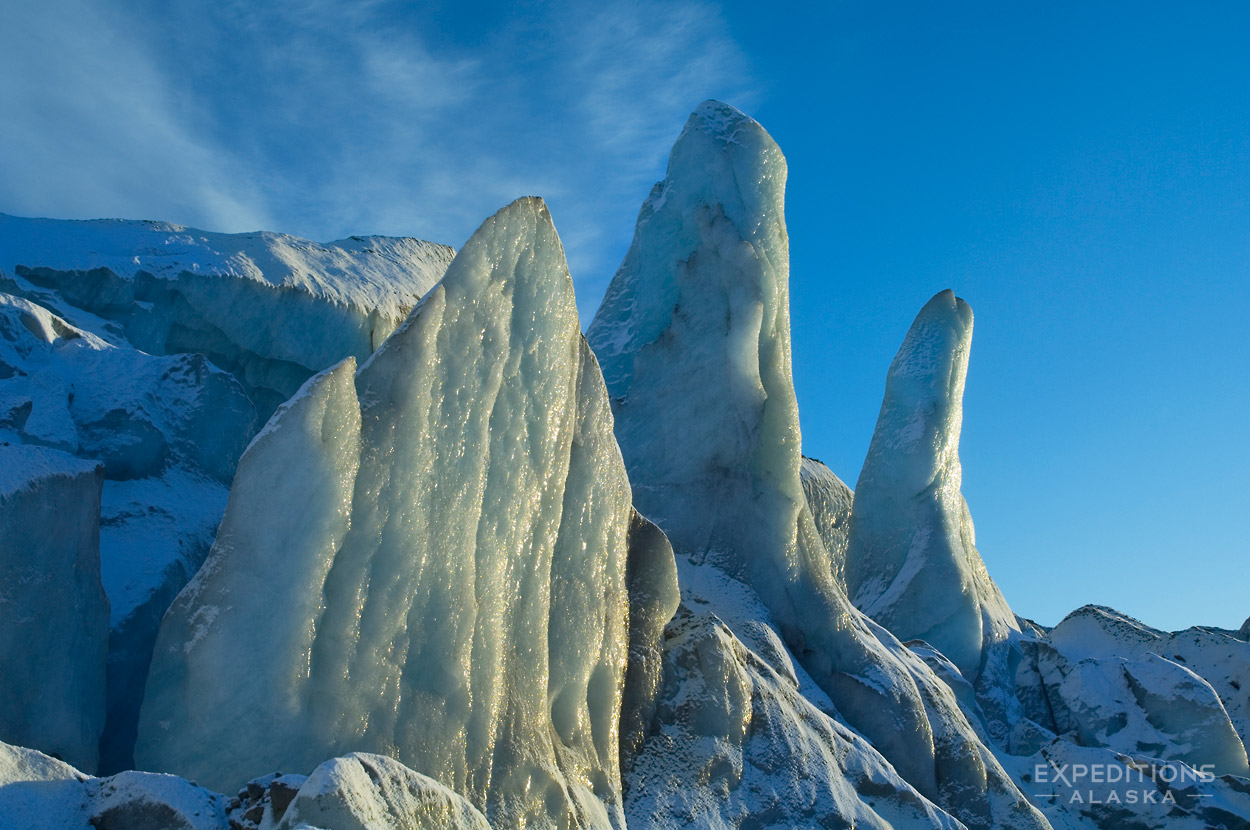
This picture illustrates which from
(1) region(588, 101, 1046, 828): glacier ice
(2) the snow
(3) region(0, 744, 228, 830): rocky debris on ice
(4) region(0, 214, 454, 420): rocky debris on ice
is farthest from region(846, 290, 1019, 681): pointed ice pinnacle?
(3) region(0, 744, 228, 830): rocky debris on ice

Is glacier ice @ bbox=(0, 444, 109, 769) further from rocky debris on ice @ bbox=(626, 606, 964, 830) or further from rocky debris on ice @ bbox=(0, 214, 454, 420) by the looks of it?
rocky debris on ice @ bbox=(0, 214, 454, 420)

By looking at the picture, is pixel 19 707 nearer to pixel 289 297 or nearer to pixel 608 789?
pixel 608 789

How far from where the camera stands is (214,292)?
12.0 meters

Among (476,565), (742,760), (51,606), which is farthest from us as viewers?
(742,760)

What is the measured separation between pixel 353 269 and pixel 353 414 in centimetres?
703

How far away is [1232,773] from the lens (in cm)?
1525

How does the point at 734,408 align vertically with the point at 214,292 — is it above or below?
below

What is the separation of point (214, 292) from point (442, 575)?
6.15m

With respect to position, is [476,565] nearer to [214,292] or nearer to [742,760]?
[742,760]

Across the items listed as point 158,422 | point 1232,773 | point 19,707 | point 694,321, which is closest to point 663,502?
point 694,321

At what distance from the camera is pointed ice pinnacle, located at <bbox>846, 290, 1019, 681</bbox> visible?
19.1 metres

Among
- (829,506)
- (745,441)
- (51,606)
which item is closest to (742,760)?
(745,441)

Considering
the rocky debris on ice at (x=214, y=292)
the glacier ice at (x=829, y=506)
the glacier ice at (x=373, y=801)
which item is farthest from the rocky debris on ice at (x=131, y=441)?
the glacier ice at (x=829, y=506)

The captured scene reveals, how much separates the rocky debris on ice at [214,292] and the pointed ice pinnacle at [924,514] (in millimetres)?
10325
